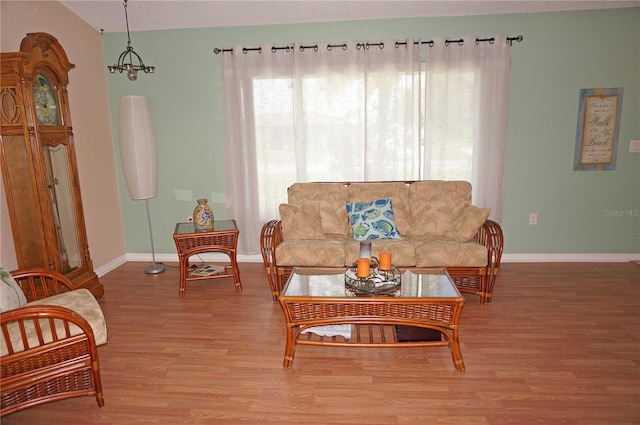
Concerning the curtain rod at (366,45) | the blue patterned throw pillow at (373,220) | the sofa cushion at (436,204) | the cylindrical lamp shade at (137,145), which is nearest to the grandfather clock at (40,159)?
the cylindrical lamp shade at (137,145)

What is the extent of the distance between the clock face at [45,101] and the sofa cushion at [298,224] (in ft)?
6.21

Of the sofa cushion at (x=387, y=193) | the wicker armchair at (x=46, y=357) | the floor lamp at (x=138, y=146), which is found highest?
the floor lamp at (x=138, y=146)

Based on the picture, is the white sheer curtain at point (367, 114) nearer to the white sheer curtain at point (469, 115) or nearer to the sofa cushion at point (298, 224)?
the white sheer curtain at point (469, 115)

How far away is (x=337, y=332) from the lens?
2641mm

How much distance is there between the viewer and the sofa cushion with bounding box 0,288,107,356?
6.39 ft

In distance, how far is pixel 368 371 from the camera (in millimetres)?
2293

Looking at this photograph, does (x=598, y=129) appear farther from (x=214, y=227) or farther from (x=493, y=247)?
(x=214, y=227)

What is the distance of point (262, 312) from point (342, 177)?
5.49 feet

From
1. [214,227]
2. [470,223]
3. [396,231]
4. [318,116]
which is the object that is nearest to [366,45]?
[318,116]

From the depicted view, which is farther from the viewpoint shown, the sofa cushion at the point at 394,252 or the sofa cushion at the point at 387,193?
the sofa cushion at the point at 387,193

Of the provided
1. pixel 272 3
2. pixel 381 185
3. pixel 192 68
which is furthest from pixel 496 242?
pixel 192 68

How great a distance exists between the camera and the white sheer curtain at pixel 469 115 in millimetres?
3799

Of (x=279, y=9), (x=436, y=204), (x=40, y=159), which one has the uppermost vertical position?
(x=279, y=9)

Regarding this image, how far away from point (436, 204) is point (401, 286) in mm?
1346
